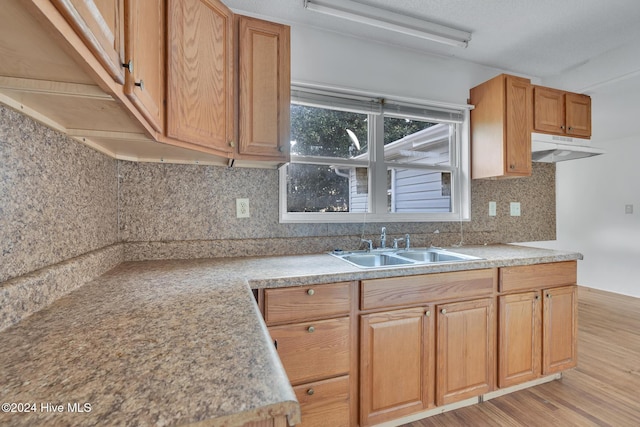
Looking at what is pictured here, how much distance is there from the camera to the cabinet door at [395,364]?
4.76ft

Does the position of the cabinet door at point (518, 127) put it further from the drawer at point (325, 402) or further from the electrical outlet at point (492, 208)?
the drawer at point (325, 402)

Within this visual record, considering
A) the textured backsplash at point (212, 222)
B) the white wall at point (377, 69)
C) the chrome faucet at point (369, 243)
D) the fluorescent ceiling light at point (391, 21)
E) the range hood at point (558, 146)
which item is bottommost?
the chrome faucet at point (369, 243)

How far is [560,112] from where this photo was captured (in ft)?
7.53

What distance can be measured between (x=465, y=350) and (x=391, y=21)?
2.05 meters

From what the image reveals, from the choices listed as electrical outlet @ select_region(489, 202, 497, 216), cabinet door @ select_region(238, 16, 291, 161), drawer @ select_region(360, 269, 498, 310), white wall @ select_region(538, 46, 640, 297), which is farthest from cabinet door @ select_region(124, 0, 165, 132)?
white wall @ select_region(538, 46, 640, 297)

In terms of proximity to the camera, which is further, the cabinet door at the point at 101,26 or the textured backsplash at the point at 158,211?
the textured backsplash at the point at 158,211

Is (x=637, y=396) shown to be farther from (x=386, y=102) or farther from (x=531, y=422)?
(x=386, y=102)

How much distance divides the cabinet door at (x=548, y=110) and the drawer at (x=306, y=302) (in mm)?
2034

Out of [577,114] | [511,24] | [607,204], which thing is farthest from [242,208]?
[607,204]

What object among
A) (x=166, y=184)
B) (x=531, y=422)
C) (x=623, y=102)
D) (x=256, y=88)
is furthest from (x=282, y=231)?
(x=623, y=102)

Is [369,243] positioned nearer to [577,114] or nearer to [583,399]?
[583,399]

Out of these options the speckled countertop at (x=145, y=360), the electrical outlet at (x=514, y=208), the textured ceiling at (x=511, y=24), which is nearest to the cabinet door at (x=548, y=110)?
the textured ceiling at (x=511, y=24)

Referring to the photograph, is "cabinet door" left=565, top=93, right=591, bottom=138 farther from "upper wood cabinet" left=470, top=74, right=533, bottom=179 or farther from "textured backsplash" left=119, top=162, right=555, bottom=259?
"textured backsplash" left=119, top=162, right=555, bottom=259

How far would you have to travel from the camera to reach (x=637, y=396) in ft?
6.04
